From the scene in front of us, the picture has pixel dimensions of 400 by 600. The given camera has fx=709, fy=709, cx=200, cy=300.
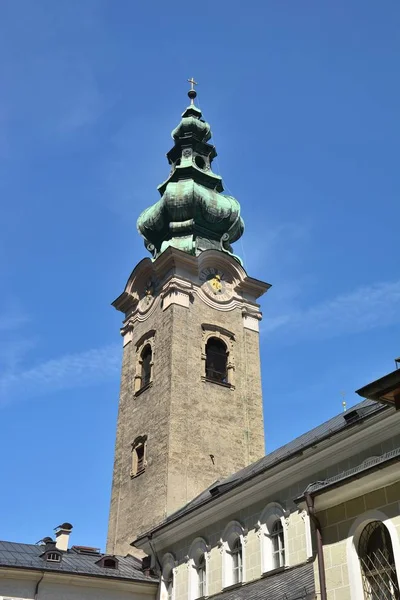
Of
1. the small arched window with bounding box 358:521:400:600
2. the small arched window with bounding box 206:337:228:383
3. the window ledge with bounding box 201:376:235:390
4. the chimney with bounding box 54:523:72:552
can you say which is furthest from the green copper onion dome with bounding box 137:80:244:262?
the small arched window with bounding box 358:521:400:600

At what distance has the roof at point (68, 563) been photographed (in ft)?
64.6

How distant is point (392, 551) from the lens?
28.6 ft

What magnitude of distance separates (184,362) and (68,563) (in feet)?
31.1

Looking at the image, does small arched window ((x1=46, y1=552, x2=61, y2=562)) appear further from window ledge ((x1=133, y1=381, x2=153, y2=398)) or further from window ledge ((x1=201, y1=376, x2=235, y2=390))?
window ledge ((x1=201, y1=376, x2=235, y2=390))

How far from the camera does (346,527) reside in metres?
9.36

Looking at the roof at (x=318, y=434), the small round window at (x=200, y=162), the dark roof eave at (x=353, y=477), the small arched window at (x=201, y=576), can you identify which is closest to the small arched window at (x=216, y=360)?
the roof at (x=318, y=434)

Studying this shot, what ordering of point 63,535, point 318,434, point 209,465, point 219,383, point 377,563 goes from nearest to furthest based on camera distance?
point 377,563, point 318,434, point 63,535, point 209,465, point 219,383

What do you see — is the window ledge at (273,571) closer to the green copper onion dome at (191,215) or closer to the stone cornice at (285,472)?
the stone cornice at (285,472)

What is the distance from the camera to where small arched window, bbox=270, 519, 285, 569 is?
1642 centimetres

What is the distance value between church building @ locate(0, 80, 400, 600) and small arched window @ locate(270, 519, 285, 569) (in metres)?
0.03

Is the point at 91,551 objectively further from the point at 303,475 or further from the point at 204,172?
the point at 204,172

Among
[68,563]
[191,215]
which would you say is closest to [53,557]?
[68,563]

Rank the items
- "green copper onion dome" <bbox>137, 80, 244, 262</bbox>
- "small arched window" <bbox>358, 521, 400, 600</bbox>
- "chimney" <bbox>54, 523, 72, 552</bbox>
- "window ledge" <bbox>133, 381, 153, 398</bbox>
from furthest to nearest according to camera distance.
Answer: "green copper onion dome" <bbox>137, 80, 244, 262</bbox>
"window ledge" <bbox>133, 381, 153, 398</bbox>
"chimney" <bbox>54, 523, 72, 552</bbox>
"small arched window" <bbox>358, 521, 400, 600</bbox>

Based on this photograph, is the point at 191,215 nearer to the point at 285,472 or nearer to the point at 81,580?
the point at 81,580
